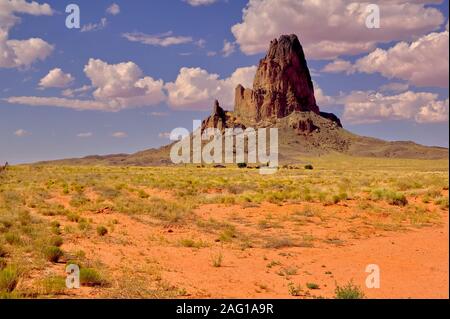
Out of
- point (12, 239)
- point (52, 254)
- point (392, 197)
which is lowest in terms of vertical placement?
point (52, 254)

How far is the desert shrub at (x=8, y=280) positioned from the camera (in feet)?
31.7

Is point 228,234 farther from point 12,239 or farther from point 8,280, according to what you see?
point 8,280

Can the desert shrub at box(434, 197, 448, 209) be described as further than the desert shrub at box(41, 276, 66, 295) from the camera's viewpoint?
Yes

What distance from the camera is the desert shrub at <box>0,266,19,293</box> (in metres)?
9.66

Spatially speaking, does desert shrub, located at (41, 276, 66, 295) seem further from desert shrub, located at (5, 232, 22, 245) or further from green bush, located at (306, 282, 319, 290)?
green bush, located at (306, 282, 319, 290)

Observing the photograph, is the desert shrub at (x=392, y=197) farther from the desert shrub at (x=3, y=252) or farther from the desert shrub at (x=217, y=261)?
the desert shrub at (x=3, y=252)

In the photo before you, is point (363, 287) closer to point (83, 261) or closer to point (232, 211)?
point (83, 261)

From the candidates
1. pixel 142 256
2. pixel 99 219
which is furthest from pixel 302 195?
pixel 142 256

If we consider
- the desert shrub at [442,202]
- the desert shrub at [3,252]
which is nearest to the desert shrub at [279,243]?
the desert shrub at [3,252]

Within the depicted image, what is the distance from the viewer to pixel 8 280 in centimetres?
977

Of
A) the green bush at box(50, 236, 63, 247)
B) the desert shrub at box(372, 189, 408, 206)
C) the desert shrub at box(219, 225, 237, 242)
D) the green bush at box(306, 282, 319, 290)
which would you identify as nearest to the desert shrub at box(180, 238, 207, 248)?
the desert shrub at box(219, 225, 237, 242)

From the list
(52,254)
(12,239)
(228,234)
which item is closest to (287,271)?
(228,234)

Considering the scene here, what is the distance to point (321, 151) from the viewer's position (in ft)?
545
